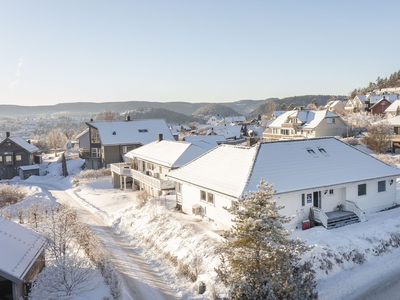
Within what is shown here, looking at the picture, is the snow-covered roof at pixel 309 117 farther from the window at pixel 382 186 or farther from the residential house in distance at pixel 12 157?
the residential house in distance at pixel 12 157

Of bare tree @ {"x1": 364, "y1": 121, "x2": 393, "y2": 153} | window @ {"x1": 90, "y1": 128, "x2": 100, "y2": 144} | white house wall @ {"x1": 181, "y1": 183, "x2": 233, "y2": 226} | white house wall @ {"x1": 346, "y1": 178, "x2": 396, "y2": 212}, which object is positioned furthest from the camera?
window @ {"x1": 90, "y1": 128, "x2": 100, "y2": 144}

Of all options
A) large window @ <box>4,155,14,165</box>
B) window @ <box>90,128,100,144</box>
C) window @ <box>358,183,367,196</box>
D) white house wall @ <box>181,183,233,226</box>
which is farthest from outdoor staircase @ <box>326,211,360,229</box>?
large window @ <box>4,155,14,165</box>

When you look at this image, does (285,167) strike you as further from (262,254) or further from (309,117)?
(309,117)

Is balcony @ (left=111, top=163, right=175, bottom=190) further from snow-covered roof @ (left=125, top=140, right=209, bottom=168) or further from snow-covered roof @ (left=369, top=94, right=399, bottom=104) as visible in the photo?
snow-covered roof @ (left=369, top=94, right=399, bottom=104)

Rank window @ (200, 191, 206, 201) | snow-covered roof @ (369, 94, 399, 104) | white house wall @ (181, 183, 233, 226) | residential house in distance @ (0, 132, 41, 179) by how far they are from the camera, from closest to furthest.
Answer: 1. white house wall @ (181, 183, 233, 226)
2. window @ (200, 191, 206, 201)
3. residential house in distance @ (0, 132, 41, 179)
4. snow-covered roof @ (369, 94, 399, 104)

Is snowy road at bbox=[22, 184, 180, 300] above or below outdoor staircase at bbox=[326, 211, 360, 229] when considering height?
below

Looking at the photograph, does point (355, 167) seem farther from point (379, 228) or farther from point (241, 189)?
point (241, 189)

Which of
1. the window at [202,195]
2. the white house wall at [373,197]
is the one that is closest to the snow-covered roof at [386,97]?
the white house wall at [373,197]

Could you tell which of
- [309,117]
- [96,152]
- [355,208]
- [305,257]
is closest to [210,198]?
[305,257]
